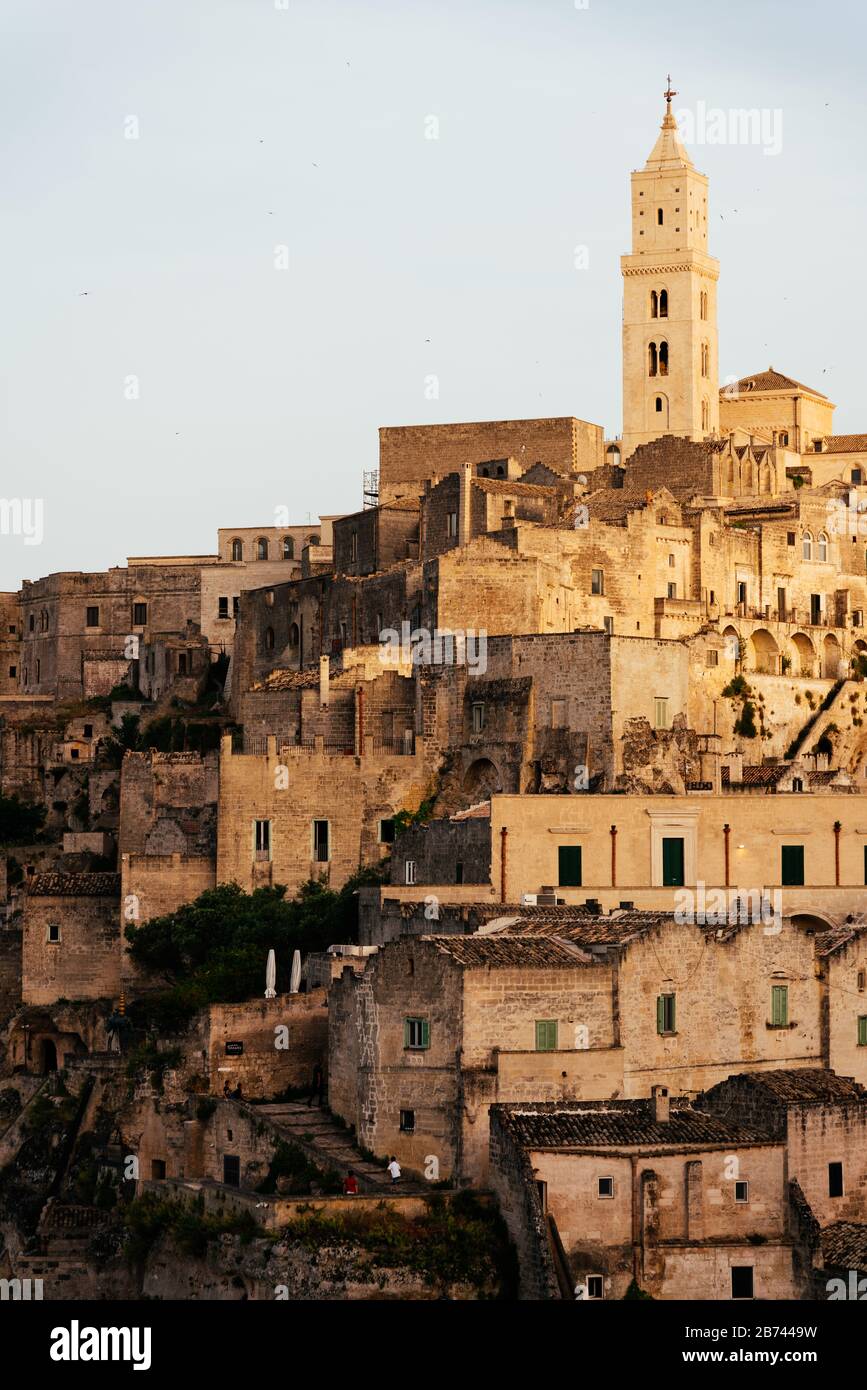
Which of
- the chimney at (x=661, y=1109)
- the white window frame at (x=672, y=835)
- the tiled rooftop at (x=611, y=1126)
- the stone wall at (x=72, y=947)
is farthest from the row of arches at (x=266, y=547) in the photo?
the chimney at (x=661, y=1109)

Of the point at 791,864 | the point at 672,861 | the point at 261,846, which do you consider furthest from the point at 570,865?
the point at 261,846

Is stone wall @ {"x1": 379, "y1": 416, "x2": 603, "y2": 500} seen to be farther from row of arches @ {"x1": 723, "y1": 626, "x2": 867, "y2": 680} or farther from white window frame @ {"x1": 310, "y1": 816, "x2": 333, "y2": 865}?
white window frame @ {"x1": 310, "y1": 816, "x2": 333, "y2": 865}

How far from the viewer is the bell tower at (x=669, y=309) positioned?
87.0 m

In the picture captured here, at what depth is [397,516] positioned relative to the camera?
77.0 metres

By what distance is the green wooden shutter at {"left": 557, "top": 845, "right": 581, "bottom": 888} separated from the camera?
54312 mm

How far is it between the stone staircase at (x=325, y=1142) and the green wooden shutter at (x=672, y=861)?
967 cm

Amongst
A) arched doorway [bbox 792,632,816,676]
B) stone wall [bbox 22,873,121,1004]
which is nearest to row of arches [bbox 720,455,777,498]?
arched doorway [bbox 792,632,816,676]

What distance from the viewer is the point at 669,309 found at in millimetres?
88188

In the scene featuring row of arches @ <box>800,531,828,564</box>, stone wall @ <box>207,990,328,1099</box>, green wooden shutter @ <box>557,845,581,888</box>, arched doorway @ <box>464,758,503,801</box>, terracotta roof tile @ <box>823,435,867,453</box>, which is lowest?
stone wall @ <box>207,990,328,1099</box>

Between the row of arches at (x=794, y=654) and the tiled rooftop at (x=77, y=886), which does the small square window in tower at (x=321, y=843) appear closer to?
the tiled rooftop at (x=77, y=886)

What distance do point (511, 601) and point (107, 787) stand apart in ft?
40.3

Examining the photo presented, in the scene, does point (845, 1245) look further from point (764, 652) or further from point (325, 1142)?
point (764, 652)

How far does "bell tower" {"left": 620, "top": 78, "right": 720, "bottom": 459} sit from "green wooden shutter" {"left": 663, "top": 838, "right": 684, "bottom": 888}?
33.0 m
